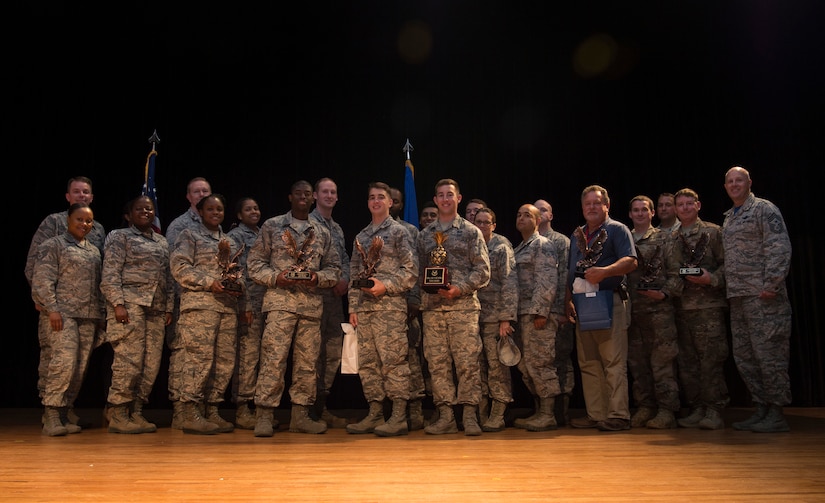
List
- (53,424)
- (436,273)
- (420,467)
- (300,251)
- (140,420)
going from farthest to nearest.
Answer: (140,420) < (300,251) < (53,424) < (436,273) < (420,467)

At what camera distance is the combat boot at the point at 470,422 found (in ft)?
15.1

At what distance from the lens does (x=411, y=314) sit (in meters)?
5.16

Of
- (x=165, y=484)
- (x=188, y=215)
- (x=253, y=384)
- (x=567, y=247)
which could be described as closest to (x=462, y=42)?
(x=567, y=247)

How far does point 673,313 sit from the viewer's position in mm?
5219

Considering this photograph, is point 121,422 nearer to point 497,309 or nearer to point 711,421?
point 497,309

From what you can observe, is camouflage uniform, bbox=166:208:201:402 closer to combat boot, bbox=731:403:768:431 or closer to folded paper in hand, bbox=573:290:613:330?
folded paper in hand, bbox=573:290:613:330

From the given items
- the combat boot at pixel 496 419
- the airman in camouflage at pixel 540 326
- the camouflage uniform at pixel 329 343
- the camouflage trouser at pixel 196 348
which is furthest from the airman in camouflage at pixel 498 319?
the camouflage trouser at pixel 196 348

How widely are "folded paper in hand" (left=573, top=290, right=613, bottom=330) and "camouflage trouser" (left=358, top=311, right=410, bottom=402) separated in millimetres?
1292

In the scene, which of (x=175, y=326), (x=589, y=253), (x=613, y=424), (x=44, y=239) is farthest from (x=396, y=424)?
(x=44, y=239)

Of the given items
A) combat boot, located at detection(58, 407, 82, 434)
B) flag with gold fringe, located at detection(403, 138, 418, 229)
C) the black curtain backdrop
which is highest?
the black curtain backdrop

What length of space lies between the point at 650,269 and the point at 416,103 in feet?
12.3

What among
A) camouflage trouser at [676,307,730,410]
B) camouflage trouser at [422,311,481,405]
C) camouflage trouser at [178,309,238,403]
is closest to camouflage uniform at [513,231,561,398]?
camouflage trouser at [422,311,481,405]

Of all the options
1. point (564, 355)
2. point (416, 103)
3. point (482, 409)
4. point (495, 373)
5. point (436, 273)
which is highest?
point (416, 103)

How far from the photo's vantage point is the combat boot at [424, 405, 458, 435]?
4.66 meters
